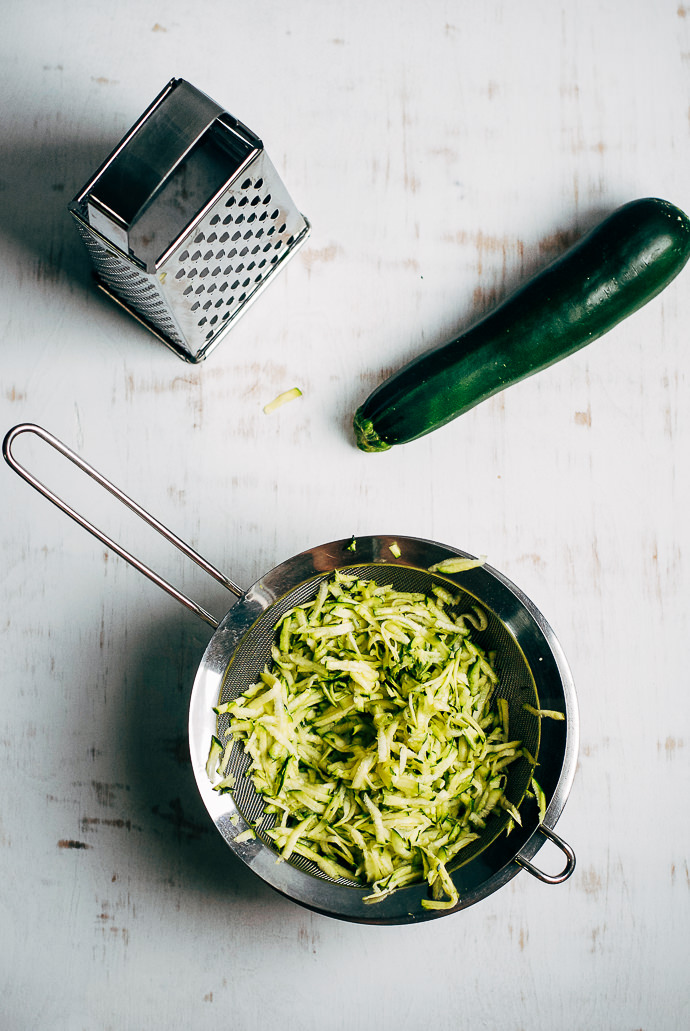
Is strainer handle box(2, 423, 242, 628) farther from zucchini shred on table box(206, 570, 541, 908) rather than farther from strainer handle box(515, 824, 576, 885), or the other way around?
strainer handle box(515, 824, 576, 885)

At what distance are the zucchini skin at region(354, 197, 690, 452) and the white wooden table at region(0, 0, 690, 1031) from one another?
0.45 feet

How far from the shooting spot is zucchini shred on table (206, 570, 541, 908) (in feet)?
5.15

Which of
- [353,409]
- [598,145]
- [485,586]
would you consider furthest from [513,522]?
[598,145]

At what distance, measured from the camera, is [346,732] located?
165 cm

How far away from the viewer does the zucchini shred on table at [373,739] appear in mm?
1570

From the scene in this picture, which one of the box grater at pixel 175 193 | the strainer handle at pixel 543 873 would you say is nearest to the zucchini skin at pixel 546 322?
the box grater at pixel 175 193

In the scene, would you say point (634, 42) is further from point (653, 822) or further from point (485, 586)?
point (653, 822)

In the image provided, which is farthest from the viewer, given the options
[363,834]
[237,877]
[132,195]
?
[237,877]

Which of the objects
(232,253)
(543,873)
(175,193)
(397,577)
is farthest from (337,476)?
(543,873)

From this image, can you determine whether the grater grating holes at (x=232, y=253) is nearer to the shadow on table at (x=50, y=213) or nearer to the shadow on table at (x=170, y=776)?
the shadow on table at (x=50, y=213)

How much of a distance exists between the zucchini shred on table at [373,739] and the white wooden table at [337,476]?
297 millimetres

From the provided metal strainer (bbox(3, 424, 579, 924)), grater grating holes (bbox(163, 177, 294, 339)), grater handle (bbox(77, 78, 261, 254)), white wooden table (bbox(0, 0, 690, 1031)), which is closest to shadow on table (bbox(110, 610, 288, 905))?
white wooden table (bbox(0, 0, 690, 1031))

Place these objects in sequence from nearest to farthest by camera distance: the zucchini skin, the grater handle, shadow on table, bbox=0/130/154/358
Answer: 1. the grater handle
2. the zucchini skin
3. shadow on table, bbox=0/130/154/358

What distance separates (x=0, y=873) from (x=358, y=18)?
7.74 feet
